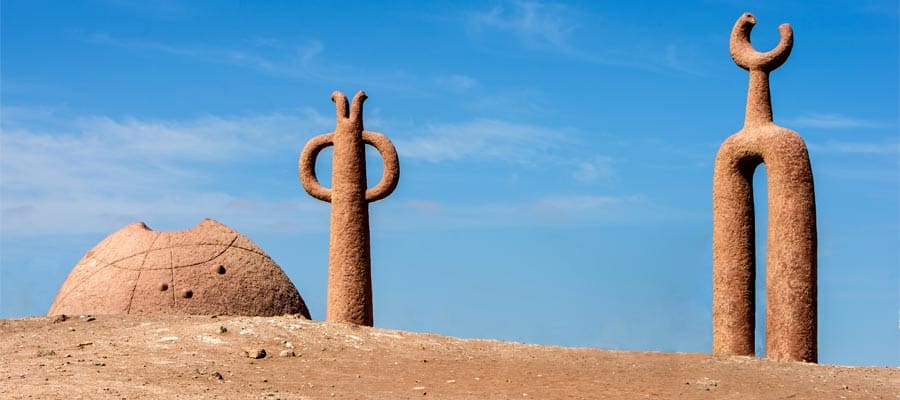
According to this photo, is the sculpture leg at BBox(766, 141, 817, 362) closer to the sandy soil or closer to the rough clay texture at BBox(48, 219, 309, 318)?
the sandy soil

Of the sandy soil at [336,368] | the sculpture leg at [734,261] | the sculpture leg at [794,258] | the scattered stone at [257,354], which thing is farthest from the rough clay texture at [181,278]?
the sculpture leg at [794,258]

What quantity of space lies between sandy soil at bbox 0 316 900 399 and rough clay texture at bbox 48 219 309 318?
0.59m

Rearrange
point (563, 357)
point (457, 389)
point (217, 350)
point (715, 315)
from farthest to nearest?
1. point (715, 315)
2. point (563, 357)
3. point (217, 350)
4. point (457, 389)

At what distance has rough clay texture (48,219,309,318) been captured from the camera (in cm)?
1553

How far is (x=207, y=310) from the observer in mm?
15484

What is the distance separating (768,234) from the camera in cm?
1528

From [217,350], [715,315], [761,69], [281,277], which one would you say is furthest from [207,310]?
[761,69]

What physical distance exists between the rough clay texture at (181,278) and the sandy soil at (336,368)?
1.94 feet

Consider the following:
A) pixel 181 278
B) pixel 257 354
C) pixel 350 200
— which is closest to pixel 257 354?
pixel 257 354

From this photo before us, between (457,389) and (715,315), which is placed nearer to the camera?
(457,389)

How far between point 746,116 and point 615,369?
4.10 metres

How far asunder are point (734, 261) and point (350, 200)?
5.33m

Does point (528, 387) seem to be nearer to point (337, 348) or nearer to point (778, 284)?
point (337, 348)

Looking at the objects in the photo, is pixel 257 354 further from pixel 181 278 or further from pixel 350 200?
pixel 350 200
